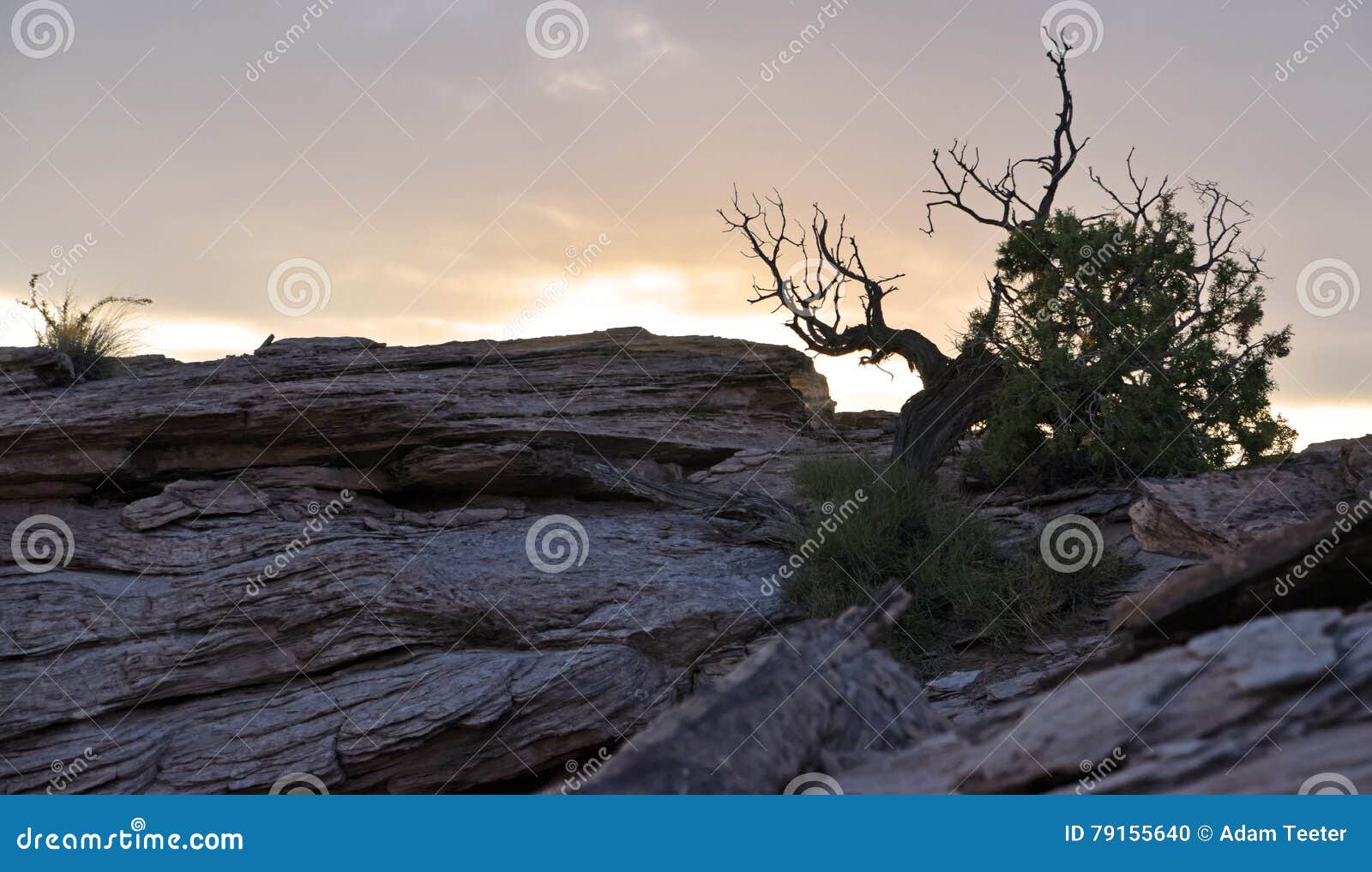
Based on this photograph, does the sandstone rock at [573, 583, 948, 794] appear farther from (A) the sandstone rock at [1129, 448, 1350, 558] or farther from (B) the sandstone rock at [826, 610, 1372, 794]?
(A) the sandstone rock at [1129, 448, 1350, 558]

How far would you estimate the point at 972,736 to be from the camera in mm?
2785

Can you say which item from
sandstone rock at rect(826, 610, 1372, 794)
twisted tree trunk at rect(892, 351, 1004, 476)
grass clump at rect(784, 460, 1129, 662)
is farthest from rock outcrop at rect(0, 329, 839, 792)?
sandstone rock at rect(826, 610, 1372, 794)

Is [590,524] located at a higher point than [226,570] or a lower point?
higher

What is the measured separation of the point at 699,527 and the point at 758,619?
2.32 m

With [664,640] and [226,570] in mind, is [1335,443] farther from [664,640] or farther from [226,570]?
[226,570]

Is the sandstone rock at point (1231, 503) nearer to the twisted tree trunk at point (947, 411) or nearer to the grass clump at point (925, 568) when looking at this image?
the grass clump at point (925, 568)

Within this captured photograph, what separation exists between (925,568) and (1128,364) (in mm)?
4267

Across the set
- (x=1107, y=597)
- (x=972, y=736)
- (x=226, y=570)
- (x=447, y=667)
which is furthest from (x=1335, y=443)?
(x=226, y=570)

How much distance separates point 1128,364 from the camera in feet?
45.4

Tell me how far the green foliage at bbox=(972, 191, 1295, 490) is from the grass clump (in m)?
1.78

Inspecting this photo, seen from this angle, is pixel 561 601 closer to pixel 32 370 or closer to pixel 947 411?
pixel 947 411

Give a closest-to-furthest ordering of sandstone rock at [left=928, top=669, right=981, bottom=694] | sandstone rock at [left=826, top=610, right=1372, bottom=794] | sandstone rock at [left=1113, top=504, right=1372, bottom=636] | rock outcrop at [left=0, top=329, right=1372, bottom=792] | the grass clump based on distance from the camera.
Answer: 1. sandstone rock at [left=826, top=610, right=1372, bottom=794]
2. rock outcrop at [left=0, top=329, right=1372, bottom=792]
3. sandstone rock at [left=1113, top=504, right=1372, bottom=636]
4. sandstone rock at [left=928, top=669, right=981, bottom=694]
5. the grass clump

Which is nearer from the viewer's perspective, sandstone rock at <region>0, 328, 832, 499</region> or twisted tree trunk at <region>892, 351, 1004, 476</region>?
sandstone rock at <region>0, 328, 832, 499</region>

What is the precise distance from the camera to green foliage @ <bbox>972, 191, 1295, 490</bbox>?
13.7 metres
